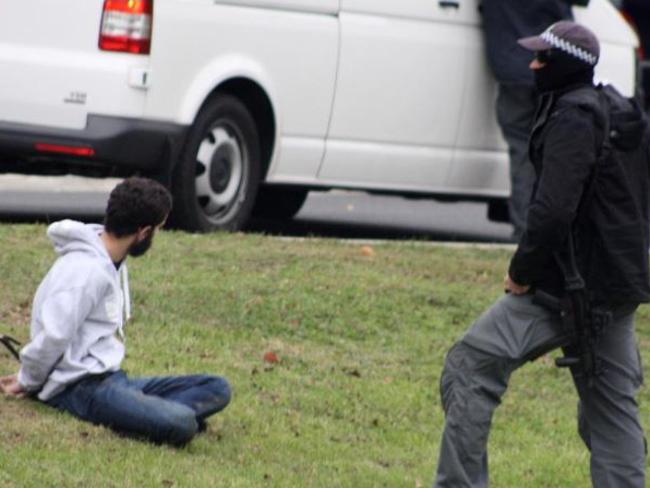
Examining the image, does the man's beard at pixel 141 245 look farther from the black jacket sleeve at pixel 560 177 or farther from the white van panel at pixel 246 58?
the white van panel at pixel 246 58

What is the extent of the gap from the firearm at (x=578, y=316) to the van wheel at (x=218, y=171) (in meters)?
4.81

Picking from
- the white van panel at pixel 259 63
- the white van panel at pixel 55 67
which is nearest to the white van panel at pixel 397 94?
the white van panel at pixel 259 63

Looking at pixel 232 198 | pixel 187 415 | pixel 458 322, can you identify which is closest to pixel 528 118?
pixel 232 198

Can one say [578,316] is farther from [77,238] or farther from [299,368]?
[299,368]

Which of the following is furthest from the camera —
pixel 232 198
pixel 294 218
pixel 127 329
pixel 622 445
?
pixel 294 218

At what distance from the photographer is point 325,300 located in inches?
392

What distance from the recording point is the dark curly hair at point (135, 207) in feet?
23.2

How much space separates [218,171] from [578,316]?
17.2 feet

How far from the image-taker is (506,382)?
272 inches

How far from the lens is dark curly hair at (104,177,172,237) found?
7070 mm

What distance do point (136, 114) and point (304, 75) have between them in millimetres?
1231

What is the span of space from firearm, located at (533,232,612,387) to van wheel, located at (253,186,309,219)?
6731mm

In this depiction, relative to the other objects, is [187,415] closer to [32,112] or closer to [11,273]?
[11,273]

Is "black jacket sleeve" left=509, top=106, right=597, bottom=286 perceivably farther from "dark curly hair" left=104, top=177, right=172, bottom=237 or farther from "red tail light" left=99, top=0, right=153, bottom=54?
"red tail light" left=99, top=0, right=153, bottom=54
